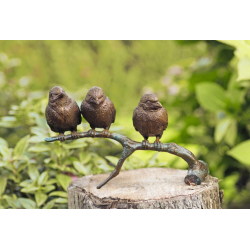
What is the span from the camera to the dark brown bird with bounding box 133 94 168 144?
1.35 meters

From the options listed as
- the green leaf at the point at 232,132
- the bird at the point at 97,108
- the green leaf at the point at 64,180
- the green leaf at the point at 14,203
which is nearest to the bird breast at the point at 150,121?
the bird at the point at 97,108

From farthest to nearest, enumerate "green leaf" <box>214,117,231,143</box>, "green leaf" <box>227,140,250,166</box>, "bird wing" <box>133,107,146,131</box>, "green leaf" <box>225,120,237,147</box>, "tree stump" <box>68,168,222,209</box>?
1. "green leaf" <box>225,120,237,147</box>
2. "green leaf" <box>214,117,231,143</box>
3. "green leaf" <box>227,140,250,166</box>
4. "bird wing" <box>133,107,146,131</box>
5. "tree stump" <box>68,168,222,209</box>

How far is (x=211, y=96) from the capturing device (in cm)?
205

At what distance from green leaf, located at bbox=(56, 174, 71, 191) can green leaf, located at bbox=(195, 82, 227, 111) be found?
104 cm

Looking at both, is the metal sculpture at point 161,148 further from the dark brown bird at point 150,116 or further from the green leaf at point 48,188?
the green leaf at point 48,188

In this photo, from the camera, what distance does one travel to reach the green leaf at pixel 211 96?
6.68 ft

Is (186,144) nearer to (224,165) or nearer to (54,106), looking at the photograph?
(224,165)

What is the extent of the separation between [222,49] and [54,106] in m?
1.53

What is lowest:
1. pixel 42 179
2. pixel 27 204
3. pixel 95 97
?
pixel 27 204

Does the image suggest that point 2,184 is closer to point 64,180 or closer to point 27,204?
point 27,204

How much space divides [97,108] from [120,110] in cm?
206

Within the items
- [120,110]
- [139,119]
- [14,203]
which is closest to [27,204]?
[14,203]

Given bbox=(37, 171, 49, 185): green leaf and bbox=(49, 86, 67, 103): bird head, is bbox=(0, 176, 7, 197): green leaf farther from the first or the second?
bbox=(49, 86, 67, 103): bird head

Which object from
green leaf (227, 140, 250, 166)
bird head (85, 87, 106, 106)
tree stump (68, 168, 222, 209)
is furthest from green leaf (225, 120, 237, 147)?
bird head (85, 87, 106, 106)
